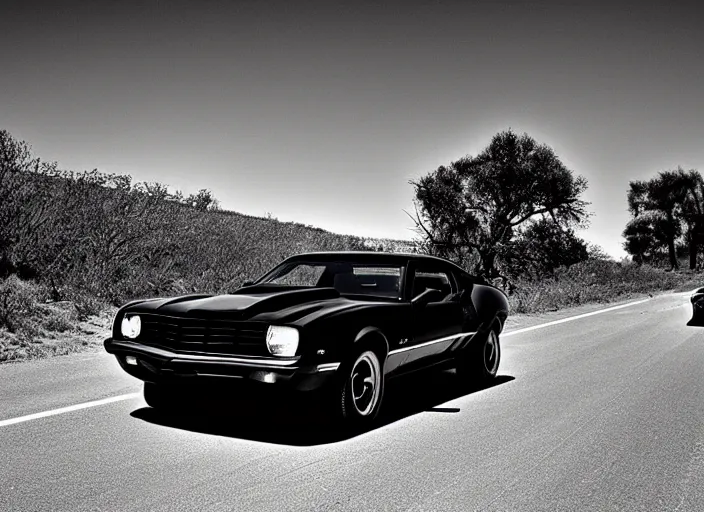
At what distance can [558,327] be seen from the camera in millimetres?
15023

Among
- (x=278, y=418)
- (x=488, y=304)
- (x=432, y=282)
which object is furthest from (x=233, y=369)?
(x=488, y=304)

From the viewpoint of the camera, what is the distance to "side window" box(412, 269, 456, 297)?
715 cm

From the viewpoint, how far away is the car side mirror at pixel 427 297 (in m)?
6.60

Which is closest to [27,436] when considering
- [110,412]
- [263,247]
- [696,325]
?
[110,412]

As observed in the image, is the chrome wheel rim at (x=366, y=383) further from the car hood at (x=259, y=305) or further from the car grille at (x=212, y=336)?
the car grille at (x=212, y=336)

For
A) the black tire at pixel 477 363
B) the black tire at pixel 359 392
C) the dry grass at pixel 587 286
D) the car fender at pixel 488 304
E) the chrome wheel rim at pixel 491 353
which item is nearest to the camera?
the black tire at pixel 359 392

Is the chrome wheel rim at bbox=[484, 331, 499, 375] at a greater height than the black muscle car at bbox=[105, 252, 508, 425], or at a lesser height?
lesser

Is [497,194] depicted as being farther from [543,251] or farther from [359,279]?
[359,279]

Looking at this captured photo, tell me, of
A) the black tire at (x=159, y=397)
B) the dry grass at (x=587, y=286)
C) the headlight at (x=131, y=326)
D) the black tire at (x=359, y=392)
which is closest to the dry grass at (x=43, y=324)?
the black tire at (x=159, y=397)

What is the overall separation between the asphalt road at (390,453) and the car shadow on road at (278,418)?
0.09 ft

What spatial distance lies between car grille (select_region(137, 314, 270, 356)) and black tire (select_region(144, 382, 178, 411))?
3.01 ft

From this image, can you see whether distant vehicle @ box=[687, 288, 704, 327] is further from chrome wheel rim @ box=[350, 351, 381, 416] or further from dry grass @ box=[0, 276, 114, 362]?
chrome wheel rim @ box=[350, 351, 381, 416]

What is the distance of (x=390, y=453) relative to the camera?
16.8ft

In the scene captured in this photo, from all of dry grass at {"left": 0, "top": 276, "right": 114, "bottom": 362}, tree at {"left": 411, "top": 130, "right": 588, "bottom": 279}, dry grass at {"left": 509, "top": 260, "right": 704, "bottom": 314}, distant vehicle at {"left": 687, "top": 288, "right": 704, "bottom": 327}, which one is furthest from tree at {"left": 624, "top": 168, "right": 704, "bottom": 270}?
dry grass at {"left": 0, "top": 276, "right": 114, "bottom": 362}
